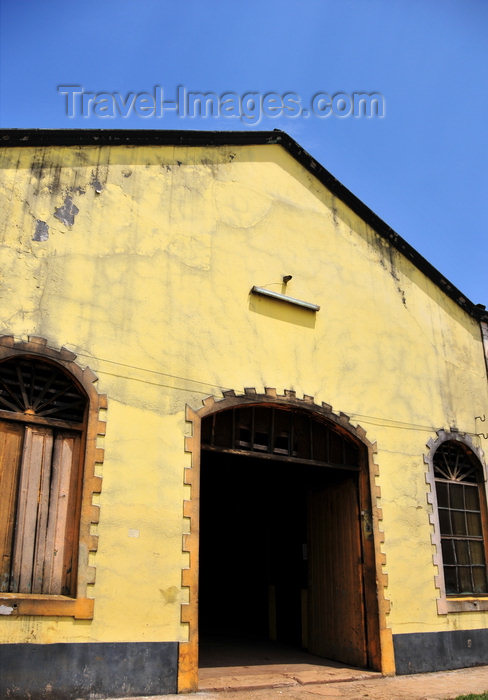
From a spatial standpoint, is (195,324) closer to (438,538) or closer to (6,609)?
(6,609)

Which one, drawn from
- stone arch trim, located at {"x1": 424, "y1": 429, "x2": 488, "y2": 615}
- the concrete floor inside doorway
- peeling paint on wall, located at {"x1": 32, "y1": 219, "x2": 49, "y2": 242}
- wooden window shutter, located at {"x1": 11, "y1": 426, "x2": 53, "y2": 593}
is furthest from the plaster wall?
the concrete floor inside doorway

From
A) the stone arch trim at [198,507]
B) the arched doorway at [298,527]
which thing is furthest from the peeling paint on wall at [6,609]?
the arched doorway at [298,527]

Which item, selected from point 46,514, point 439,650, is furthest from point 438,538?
point 46,514

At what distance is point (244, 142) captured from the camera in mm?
10578

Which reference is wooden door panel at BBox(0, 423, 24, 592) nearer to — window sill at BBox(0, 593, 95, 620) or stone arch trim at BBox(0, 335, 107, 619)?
window sill at BBox(0, 593, 95, 620)

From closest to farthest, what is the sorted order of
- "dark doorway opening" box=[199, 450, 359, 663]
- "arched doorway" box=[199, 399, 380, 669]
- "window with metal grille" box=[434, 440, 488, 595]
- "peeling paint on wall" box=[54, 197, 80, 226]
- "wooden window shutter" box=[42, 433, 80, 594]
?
"wooden window shutter" box=[42, 433, 80, 594] < "peeling paint on wall" box=[54, 197, 80, 226] < "arched doorway" box=[199, 399, 380, 669] < "window with metal grille" box=[434, 440, 488, 595] < "dark doorway opening" box=[199, 450, 359, 663]

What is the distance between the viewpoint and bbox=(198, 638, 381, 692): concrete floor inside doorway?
8062mm

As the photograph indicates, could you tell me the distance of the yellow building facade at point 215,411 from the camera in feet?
23.7

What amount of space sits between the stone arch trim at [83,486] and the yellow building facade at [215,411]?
2 cm

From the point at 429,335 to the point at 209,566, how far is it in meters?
8.34

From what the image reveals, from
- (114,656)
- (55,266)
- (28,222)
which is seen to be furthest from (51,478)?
(28,222)

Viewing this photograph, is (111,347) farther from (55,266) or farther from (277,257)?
(277,257)

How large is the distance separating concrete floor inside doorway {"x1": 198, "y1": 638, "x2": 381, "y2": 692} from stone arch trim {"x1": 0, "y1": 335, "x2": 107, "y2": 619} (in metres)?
2.00

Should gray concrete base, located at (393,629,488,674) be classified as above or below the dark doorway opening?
below
